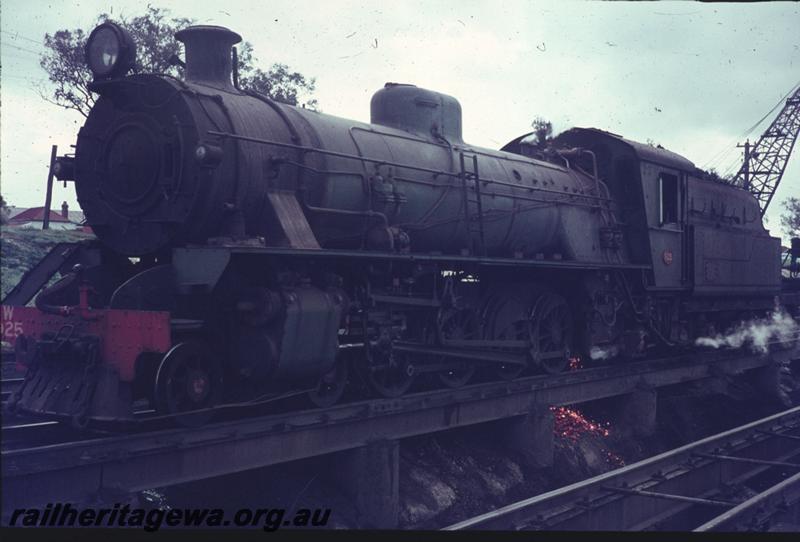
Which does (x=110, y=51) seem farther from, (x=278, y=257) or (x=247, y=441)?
(x=247, y=441)

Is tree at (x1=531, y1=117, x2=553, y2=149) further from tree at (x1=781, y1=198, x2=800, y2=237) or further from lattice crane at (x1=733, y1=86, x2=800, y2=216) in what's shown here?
tree at (x1=781, y1=198, x2=800, y2=237)

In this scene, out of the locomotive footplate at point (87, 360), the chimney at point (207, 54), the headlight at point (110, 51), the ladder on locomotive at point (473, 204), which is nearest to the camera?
the locomotive footplate at point (87, 360)

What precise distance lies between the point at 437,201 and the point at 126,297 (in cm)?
415

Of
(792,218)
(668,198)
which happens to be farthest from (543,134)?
(792,218)

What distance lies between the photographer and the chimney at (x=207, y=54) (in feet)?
27.0

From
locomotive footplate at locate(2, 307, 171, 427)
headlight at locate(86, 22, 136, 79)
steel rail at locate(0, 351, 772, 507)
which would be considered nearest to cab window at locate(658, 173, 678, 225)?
steel rail at locate(0, 351, 772, 507)

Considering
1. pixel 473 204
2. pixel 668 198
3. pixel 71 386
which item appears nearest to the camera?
pixel 71 386

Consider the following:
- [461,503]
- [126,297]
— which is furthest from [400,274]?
[126,297]

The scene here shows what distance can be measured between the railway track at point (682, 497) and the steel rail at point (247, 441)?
1540 millimetres

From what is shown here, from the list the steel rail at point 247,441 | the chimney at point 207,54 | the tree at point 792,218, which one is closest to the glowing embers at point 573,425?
the steel rail at point 247,441

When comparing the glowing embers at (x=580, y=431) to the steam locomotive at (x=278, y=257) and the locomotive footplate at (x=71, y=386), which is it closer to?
the steam locomotive at (x=278, y=257)

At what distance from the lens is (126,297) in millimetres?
7035

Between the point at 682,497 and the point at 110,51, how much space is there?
7.03 m

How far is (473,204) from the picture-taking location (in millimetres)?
10492
